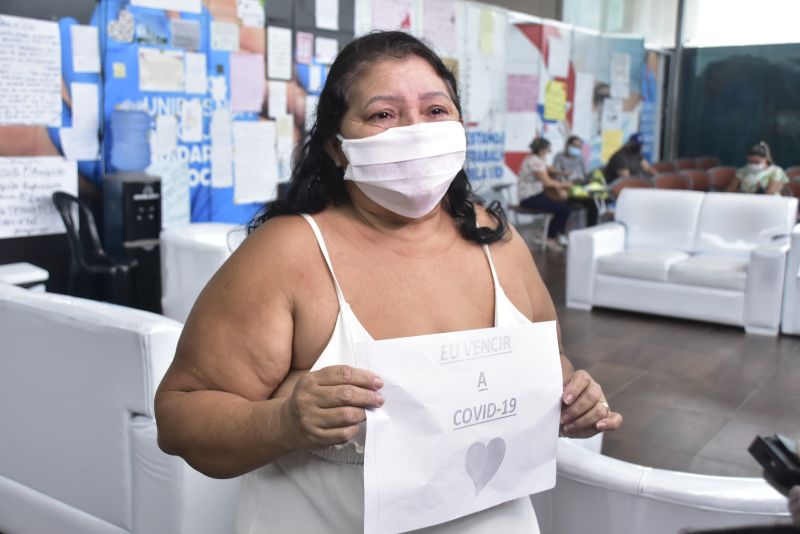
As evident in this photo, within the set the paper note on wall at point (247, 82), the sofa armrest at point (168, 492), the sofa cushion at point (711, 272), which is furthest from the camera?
the paper note on wall at point (247, 82)

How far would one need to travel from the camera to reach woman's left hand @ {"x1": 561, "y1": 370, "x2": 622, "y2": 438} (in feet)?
3.94

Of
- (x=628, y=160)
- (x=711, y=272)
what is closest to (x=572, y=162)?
(x=628, y=160)

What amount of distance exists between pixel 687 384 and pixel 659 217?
234cm

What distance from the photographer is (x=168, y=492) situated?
210cm

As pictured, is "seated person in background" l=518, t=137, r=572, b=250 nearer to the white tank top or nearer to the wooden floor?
the wooden floor

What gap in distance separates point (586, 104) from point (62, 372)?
10.7m

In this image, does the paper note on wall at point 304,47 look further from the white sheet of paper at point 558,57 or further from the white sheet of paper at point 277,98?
the white sheet of paper at point 558,57

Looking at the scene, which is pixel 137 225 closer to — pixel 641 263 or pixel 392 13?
pixel 641 263

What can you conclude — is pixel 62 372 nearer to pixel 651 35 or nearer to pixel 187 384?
pixel 187 384

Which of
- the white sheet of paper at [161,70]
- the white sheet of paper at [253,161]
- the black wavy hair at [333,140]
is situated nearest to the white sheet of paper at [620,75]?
the white sheet of paper at [253,161]

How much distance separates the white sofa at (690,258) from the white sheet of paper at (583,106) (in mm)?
5127

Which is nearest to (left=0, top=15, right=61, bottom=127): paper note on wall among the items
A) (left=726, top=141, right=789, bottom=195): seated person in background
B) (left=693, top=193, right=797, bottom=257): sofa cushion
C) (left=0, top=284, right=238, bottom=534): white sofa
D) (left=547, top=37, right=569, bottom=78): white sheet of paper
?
(left=0, top=284, right=238, bottom=534): white sofa

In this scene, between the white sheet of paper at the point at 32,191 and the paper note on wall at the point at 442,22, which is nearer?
the white sheet of paper at the point at 32,191

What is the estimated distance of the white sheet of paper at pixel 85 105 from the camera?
5309 millimetres
